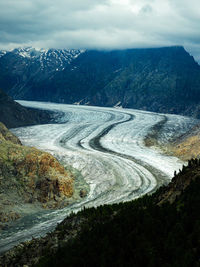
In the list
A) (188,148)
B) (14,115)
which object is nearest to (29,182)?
(188,148)

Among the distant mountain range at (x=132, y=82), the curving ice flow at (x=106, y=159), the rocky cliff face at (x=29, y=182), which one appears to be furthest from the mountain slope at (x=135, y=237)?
the distant mountain range at (x=132, y=82)

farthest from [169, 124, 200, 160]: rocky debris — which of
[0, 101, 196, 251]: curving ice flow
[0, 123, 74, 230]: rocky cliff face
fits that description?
[0, 123, 74, 230]: rocky cliff face

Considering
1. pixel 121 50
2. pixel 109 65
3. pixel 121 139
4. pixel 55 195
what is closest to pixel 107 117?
pixel 121 139

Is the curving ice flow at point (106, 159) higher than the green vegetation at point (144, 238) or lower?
lower

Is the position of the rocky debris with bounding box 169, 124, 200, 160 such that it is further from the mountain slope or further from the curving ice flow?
the mountain slope

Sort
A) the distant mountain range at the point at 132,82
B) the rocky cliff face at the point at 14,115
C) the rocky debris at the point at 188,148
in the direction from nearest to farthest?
the rocky debris at the point at 188,148, the rocky cliff face at the point at 14,115, the distant mountain range at the point at 132,82

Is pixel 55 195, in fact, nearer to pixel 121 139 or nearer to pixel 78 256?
pixel 78 256

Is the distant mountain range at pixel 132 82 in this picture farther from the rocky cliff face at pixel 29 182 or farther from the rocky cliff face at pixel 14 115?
the rocky cliff face at pixel 29 182
